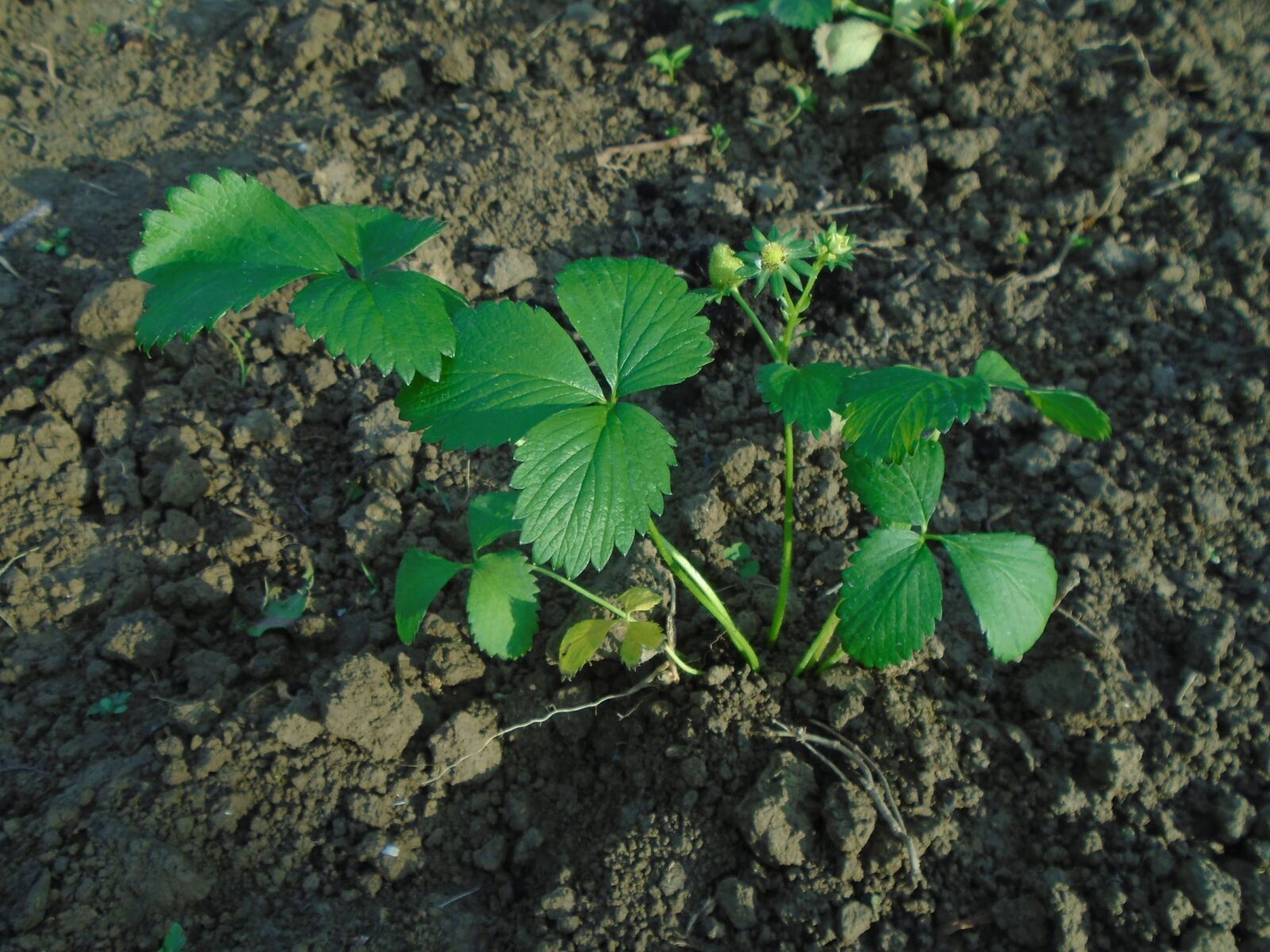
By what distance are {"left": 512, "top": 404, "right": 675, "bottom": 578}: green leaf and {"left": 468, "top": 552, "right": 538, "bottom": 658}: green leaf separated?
477 mm

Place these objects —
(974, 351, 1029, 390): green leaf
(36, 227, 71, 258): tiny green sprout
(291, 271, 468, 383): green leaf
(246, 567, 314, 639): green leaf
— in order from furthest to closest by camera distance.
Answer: (36, 227, 71, 258): tiny green sprout → (246, 567, 314, 639): green leaf → (974, 351, 1029, 390): green leaf → (291, 271, 468, 383): green leaf

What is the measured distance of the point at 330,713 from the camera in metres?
2.09

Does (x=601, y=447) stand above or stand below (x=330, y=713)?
above

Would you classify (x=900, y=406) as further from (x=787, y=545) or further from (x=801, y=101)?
(x=801, y=101)

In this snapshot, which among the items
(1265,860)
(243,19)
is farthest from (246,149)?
(1265,860)

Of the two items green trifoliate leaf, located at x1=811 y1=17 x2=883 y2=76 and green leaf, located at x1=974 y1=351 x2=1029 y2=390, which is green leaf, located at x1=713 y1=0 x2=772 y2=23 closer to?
green trifoliate leaf, located at x1=811 y1=17 x2=883 y2=76

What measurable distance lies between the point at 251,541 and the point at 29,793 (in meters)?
0.73

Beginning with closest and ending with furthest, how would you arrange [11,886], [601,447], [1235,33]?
[601,447] → [11,886] → [1235,33]

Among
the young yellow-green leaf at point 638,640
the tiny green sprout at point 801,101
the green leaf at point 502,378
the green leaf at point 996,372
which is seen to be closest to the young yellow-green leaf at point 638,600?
the young yellow-green leaf at point 638,640

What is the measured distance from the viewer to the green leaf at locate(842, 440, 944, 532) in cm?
197

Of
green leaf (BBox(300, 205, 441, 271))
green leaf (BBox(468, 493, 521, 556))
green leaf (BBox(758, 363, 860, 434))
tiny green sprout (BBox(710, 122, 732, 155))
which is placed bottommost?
green leaf (BBox(468, 493, 521, 556))

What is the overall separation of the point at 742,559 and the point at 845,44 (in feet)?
6.47

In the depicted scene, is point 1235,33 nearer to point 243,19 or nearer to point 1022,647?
point 1022,647

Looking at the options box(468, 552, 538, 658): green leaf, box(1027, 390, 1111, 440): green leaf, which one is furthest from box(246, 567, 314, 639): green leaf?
box(1027, 390, 1111, 440): green leaf
